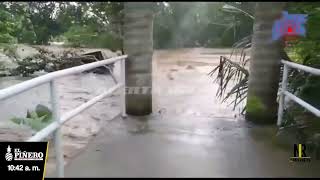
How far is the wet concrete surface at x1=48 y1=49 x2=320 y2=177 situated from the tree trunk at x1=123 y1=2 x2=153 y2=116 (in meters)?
0.17

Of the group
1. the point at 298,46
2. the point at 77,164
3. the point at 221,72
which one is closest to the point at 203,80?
the point at 221,72

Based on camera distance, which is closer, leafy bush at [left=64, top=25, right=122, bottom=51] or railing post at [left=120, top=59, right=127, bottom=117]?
leafy bush at [left=64, top=25, right=122, bottom=51]

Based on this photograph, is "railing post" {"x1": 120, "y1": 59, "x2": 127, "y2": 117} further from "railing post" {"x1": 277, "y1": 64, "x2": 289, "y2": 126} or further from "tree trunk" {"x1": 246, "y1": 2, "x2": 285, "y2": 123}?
"railing post" {"x1": 277, "y1": 64, "x2": 289, "y2": 126}

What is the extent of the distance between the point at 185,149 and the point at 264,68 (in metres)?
1.28

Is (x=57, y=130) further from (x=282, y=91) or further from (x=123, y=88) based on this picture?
(x=282, y=91)

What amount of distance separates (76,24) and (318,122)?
6.87 ft

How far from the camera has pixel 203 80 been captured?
7.00 metres

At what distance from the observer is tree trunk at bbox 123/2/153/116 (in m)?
3.87

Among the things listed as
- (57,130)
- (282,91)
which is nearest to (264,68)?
(282,91)

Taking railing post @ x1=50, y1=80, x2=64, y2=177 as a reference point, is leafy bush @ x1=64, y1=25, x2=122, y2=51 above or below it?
above

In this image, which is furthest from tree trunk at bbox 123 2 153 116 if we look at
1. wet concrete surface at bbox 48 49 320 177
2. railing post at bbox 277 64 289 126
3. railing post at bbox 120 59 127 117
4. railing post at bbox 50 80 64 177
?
railing post at bbox 50 80 64 177

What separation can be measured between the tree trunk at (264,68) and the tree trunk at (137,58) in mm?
1082

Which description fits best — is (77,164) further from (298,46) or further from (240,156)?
(298,46)

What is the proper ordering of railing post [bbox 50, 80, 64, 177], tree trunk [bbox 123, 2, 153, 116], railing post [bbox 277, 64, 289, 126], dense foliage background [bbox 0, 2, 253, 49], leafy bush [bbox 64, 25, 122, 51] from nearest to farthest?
dense foliage background [bbox 0, 2, 253, 49]
railing post [bbox 50, 80, 64, 177]
leafy bush [bbox 64, 25, 122, 51]
railing post [bbox 277, 64, 289, 126]
tree trunk [bbox 123, 2, 153, 116]
